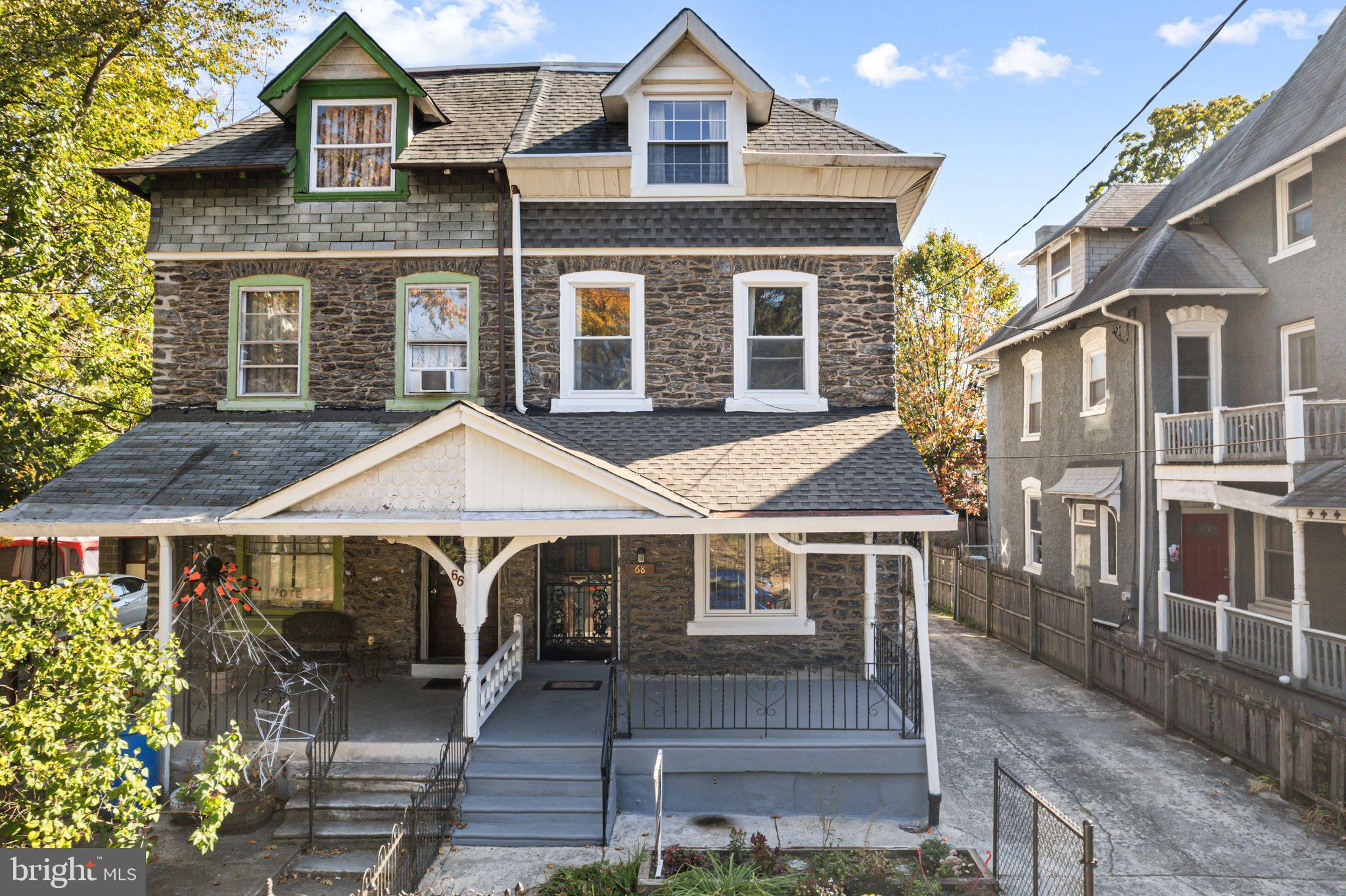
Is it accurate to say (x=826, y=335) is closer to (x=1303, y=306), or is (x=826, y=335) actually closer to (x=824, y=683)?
(x=824, y=683)

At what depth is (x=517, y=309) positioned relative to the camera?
1065 cm

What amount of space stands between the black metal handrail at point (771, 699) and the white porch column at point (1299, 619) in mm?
6200

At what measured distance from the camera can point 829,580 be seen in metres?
10.6

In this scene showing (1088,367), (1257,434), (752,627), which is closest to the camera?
(752,627)

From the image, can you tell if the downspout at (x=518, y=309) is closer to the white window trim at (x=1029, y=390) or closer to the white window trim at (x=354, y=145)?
the white window trim at (x=354, y=145)

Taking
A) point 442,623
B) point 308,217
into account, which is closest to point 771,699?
point 442,623

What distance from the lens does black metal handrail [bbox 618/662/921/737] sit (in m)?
8.62

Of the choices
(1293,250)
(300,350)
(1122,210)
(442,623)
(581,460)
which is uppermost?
(1122,210)

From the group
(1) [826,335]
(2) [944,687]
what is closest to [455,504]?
(1) [826,335]

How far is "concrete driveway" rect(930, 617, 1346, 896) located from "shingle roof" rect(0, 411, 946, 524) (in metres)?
3.76

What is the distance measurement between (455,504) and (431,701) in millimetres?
3193

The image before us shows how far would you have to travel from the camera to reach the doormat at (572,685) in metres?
10.1

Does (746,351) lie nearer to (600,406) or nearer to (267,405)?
(600,406)

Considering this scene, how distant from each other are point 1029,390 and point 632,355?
44.5 ft
